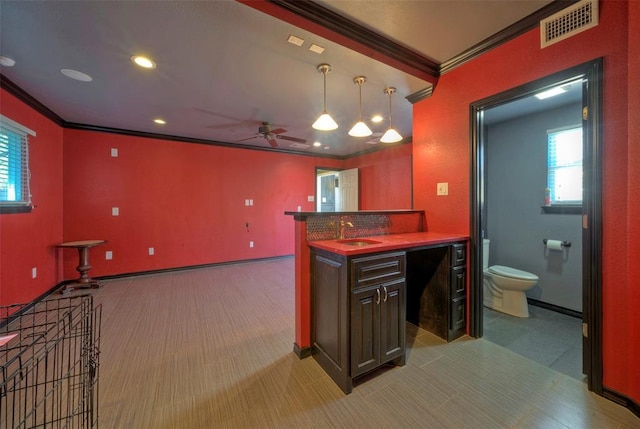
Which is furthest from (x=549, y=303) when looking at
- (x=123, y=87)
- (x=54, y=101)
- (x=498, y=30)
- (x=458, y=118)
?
(x=54, y=101)

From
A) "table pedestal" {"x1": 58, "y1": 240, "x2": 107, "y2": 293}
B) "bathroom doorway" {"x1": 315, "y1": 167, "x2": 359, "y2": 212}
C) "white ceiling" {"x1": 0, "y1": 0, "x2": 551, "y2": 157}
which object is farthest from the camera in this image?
"bathroom doorway" {"x1": 315, "y1": 167, "x2": 359, "y2": 212}

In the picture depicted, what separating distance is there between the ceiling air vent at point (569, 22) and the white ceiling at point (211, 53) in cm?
14

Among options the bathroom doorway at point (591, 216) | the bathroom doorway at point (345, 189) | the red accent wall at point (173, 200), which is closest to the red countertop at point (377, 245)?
the bathroom doorway at point (591, 216)

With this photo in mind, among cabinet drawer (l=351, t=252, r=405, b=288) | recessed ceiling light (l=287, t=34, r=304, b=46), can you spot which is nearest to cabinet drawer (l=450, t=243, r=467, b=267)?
cabinet drawer (l=351, t=252, r=405, b=288)

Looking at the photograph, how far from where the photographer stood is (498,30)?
2027mm

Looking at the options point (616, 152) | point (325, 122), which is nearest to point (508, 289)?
point (616, 152)

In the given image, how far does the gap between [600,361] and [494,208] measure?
2.24 meters

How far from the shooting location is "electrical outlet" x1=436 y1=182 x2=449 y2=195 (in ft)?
8.26

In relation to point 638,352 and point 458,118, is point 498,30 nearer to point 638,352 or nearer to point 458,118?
point 458,118

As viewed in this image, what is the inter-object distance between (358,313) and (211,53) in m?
2.42

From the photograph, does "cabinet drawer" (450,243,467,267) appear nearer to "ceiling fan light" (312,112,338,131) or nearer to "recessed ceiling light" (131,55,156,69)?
"ceiling fan light" (312,112,338,131)

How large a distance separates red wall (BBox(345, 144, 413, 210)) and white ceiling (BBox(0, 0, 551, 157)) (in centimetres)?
182

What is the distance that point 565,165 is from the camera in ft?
9.54

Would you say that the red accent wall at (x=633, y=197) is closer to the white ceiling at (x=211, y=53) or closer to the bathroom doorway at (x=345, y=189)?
the white ceiling at (x=211, y=53)
